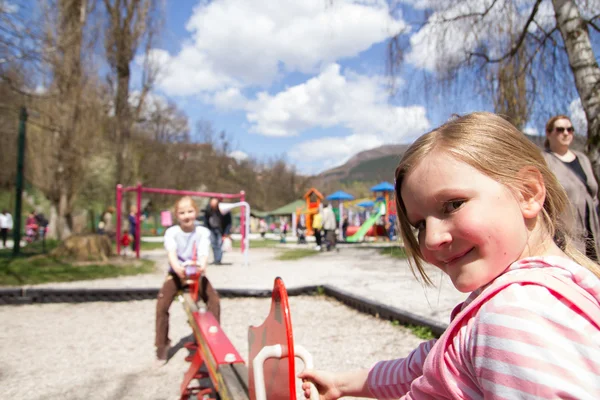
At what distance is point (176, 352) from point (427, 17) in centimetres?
546

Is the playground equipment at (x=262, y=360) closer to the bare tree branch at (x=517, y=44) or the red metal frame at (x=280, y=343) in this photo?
the red metal frame at (x=280, y=343)

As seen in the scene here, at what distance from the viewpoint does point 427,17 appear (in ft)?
21.9

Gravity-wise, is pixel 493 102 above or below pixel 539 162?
above

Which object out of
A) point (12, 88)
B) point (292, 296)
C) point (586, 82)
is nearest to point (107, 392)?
point (292, 296)

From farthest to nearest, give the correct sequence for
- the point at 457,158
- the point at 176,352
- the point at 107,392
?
the point at 176,352 < the point at 107,392 < the point at 457,158

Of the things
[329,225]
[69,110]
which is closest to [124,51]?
[69,110]

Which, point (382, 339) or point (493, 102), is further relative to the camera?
point (493, 102)

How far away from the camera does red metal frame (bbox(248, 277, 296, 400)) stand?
104cm

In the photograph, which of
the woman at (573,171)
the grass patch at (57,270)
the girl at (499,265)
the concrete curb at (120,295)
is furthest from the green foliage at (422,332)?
the grass patch at (57,270)

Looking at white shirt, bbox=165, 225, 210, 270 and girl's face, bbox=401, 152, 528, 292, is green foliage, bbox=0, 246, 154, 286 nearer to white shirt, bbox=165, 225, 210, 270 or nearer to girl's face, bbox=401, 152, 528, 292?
white shirt, bbox=165, 225, 210, 270

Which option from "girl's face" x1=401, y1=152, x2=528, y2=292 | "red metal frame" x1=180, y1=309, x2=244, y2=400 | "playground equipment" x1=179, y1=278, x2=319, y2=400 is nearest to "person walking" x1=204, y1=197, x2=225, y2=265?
"red metal frame" x1=180, y1=309, x2=244, y2=400

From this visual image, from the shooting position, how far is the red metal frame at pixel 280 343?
1.04 metres

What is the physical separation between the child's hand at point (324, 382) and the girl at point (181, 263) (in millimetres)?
2479

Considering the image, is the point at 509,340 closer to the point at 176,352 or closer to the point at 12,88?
the point at 176,352
